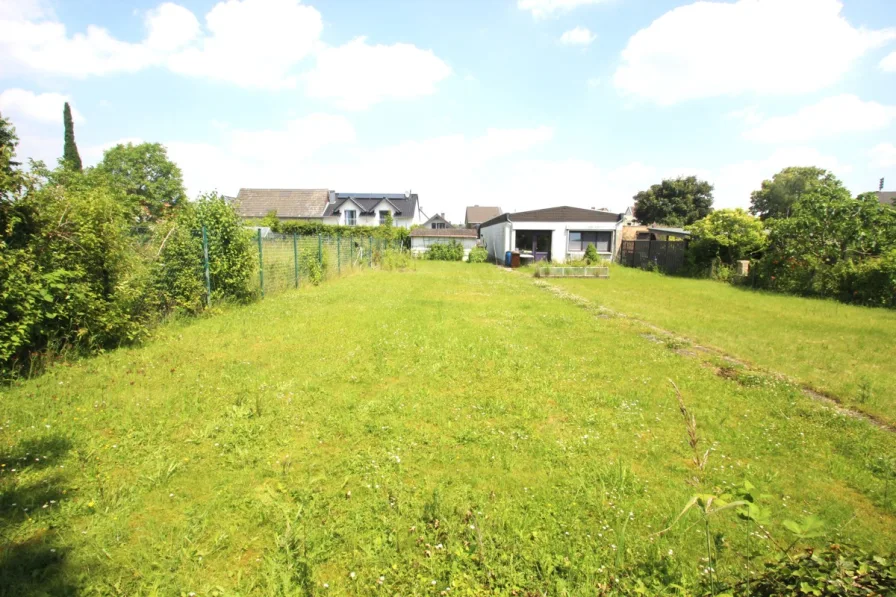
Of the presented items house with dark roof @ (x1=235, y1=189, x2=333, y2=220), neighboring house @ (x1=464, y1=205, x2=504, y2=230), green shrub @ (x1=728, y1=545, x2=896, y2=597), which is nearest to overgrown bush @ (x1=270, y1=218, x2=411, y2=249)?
house with dark roof @ (x1=235, y1=189, x2=333, y2=220)

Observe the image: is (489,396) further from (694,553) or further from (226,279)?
(226,279)

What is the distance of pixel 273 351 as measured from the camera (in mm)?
6512

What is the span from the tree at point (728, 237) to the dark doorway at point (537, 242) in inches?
384

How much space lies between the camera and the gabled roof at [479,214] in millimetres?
71938

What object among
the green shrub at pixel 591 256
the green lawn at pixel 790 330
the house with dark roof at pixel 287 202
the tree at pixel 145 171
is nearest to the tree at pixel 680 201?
the green shrub at pixel 591 256

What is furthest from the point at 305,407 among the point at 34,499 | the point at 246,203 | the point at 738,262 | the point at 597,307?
the point at 246,203

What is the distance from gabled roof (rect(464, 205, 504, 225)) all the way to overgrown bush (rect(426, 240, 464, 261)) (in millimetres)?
38804

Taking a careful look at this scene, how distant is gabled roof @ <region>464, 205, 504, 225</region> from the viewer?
71.9 meters

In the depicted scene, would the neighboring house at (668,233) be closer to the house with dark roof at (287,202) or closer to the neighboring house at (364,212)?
the neighboring house at (364,212)

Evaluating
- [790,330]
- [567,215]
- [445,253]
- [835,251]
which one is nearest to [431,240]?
[445,253]

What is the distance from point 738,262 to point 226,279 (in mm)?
21498

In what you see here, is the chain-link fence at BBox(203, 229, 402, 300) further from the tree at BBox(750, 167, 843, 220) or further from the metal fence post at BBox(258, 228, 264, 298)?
the tree at BBox(750, 167, 843, 220)

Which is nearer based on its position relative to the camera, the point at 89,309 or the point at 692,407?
the point at 692,407

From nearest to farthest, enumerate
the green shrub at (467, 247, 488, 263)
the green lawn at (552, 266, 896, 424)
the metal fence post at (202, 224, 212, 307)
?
the green lawn at (552, 266, 896, 424)
the metal fence post at (202, 224, 212, 307)
the green shrub at (467, 247, 488, 263)
